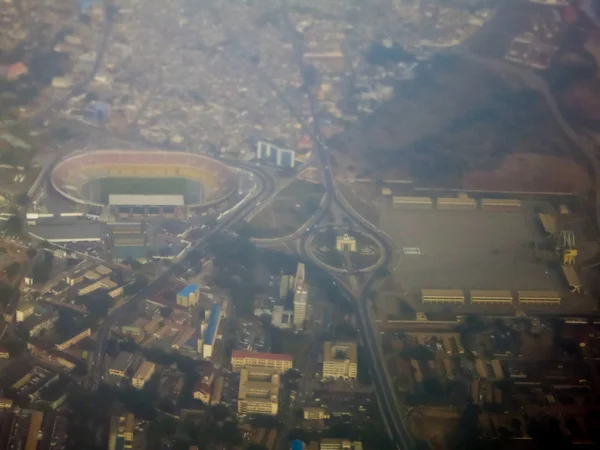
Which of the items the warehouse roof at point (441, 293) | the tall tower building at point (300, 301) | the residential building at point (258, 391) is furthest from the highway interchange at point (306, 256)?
the residential building at point (258, 391)

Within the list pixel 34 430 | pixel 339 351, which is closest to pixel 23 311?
pixel 34 430

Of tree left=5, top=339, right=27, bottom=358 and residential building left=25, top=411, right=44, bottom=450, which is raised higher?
tree left=5, top=339, right=27, bottom=358

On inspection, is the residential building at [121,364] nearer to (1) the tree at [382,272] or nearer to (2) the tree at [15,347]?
(2) the tree at [15,347]

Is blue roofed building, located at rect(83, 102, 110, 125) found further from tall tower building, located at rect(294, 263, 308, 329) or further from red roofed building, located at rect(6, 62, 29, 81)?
tall tower building, located at rect(294, 263, 308, 329)

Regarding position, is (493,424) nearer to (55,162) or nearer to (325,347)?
(325,347)

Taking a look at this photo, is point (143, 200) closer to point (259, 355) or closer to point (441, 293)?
point (259, 355)

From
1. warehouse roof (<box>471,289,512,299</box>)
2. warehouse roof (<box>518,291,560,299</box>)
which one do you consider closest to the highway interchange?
warehouse roof (<box>471,289,512,299</box>)
